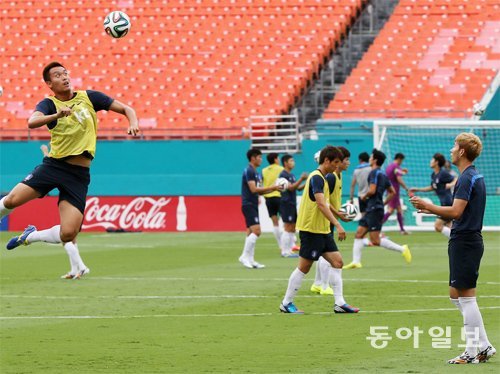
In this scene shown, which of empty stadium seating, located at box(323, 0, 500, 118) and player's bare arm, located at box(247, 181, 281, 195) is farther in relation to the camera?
empty stadium seating, located at box(323, 0, 500, 118)

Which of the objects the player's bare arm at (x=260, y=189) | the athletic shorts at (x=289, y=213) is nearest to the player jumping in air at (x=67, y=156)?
the player's bare arm at (x=260, y=189)

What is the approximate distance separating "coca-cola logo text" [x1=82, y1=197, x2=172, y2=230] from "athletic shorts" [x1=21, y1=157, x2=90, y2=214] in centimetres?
2202

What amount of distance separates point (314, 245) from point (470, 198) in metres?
4.56

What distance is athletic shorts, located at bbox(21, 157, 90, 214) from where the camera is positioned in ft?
39.9

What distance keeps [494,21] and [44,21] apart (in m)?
16.3

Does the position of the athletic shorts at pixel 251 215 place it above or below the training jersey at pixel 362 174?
above

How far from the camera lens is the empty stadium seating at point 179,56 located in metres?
37.4

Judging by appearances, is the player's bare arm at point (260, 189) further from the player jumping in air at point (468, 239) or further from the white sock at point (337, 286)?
the player jumping in air at point (468, 239)

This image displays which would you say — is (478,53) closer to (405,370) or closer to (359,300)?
(359,300)

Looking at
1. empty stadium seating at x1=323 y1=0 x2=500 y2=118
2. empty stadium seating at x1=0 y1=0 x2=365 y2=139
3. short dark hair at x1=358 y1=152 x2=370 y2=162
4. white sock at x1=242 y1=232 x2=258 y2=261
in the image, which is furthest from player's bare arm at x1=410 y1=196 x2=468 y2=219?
empty stadium seating at x1=0 y1=0 x2=365 y2=139

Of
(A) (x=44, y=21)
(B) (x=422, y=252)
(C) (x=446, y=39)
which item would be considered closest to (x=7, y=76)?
(A) (x=44, y=21)

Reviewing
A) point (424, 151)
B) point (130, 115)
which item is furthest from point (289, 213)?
point (130, 115)

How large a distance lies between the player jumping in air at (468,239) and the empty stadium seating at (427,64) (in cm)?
2454

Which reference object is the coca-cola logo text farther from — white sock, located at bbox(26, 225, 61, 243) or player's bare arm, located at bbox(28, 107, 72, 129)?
player's bare arm, located at bbox(28, 107, 72, 129)
